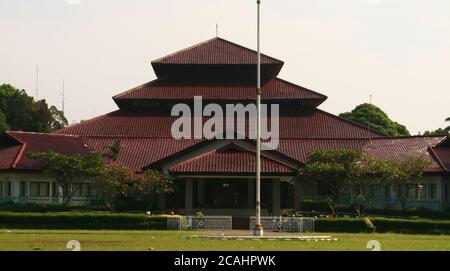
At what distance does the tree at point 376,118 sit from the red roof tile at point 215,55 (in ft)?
Answer: 141

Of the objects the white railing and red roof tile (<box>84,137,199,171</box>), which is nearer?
the white railing

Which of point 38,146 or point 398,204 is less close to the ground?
point 38,146

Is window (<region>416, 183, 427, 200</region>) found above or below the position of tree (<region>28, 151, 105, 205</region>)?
below

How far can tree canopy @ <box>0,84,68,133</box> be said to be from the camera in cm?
10269

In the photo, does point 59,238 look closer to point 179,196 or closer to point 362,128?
point 179,196

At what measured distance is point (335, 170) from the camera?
55281 millimetres

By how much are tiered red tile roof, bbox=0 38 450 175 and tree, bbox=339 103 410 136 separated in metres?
44.6

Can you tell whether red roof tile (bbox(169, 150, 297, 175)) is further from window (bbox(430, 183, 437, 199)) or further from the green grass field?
the green grass field

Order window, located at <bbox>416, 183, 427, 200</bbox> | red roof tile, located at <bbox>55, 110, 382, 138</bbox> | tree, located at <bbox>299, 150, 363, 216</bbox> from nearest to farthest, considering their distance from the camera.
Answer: tree, located at <bbox>299, 150, 363, 216</bbox> → window, located at <bbox>416, 183, 427, 200</bbox> → red roof tile, located at <bbox>55, 110, 382, 138</bbox>

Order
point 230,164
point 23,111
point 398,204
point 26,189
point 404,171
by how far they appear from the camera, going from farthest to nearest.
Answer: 1. point 23,111
2. point 26,189
3. point 398,204
4. point 230,164
5. point 404,171

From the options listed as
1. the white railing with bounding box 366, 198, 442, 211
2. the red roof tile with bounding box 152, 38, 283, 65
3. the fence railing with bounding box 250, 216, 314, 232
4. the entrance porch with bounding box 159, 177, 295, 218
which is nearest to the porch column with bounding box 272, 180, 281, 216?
the entrance porch with bounding box 159, 177, 295, 218

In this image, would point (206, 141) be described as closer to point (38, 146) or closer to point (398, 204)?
point (38, 146)

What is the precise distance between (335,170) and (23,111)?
5617 centimetres

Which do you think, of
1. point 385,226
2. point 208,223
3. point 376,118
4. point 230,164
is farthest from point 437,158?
point 376,118
